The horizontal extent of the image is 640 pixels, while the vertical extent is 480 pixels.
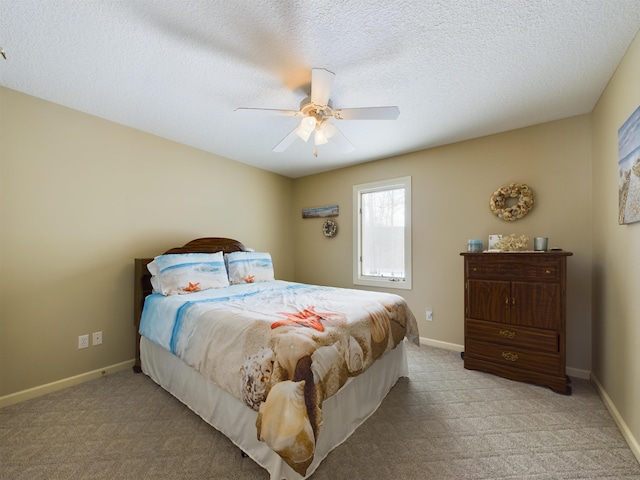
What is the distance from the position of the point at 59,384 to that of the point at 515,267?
13.4 feet

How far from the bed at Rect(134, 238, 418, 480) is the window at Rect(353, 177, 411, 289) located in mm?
1288

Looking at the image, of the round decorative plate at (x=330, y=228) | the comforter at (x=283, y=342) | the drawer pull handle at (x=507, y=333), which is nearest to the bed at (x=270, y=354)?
the comforter at (x=283, y=342)

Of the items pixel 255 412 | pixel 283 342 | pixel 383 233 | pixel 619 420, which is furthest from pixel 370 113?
pixel 619 420

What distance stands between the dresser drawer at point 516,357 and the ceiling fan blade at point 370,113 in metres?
2.24

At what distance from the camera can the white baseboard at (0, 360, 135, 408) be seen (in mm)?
2086

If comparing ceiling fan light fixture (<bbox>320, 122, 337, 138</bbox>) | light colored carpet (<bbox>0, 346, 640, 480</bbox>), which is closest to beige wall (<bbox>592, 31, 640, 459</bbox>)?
light colored carpet (<bbox>0, 346, 640, 480</bbox>)

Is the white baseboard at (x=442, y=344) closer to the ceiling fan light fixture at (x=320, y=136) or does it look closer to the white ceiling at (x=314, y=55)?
the white ceiling at (x=314, y=55)

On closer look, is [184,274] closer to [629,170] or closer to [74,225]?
[74,225]

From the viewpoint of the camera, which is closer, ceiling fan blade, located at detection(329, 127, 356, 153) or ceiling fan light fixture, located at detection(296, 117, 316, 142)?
ceiling fan light fixture, located at detection(296, 117, 316, 142)

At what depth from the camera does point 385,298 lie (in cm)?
233

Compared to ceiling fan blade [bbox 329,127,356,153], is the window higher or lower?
lower

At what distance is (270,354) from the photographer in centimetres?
143

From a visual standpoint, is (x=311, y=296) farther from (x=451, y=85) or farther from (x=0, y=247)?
(x=0, y=247)

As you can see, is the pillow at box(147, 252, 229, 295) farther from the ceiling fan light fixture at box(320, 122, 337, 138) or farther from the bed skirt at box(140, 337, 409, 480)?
the ceiling fan light fixture at box(320, 122, 337, 138)
